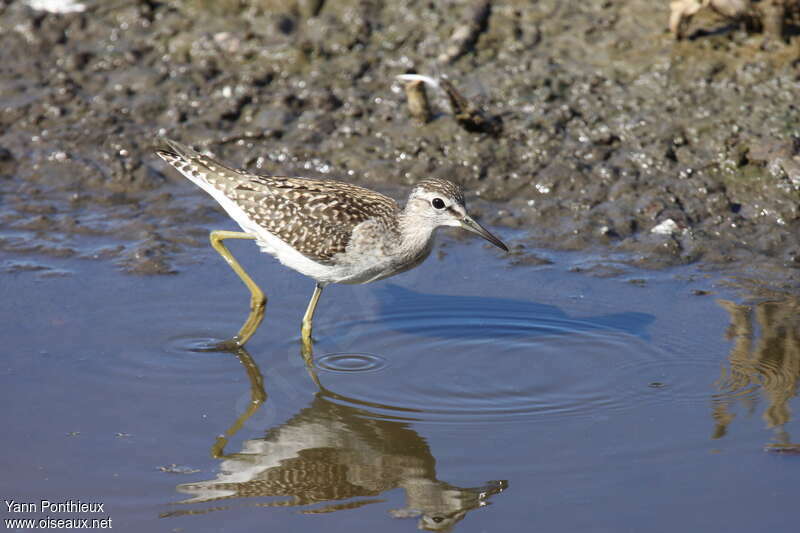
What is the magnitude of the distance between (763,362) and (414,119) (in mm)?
4018

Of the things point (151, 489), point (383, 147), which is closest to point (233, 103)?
point (383, 147)

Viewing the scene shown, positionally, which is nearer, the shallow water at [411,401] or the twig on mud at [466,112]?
the shallow water at [411,401]

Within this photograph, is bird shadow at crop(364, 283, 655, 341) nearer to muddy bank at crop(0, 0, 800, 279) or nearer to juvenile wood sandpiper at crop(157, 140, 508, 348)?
juvenile wood sandpiper at crop(157, 140, 508, 348)

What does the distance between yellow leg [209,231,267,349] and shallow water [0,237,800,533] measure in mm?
113

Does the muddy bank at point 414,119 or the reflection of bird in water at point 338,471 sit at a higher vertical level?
the muddy bank at point 414,119

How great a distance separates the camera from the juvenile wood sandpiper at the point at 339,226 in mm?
6977

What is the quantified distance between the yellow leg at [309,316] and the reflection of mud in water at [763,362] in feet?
8.78

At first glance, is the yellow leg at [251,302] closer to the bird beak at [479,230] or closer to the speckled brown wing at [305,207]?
the speckled brown wing at [305,207]

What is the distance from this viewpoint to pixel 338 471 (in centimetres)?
562

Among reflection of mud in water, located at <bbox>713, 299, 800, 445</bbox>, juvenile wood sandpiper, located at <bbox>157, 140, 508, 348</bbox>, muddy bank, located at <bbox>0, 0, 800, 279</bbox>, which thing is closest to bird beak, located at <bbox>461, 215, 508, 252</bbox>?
juvenile wood sandpiper, located at <bbox>157, 140, 508, 348</bbox>

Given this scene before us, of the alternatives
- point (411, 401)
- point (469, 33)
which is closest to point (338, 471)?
point (411, 401)

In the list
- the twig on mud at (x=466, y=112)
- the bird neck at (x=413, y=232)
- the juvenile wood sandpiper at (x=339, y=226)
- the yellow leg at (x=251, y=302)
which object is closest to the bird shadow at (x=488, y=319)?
the juvenile wood sandpiper at (x=339, y=226)

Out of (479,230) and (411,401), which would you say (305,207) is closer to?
(479,230)

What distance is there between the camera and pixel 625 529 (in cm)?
497
